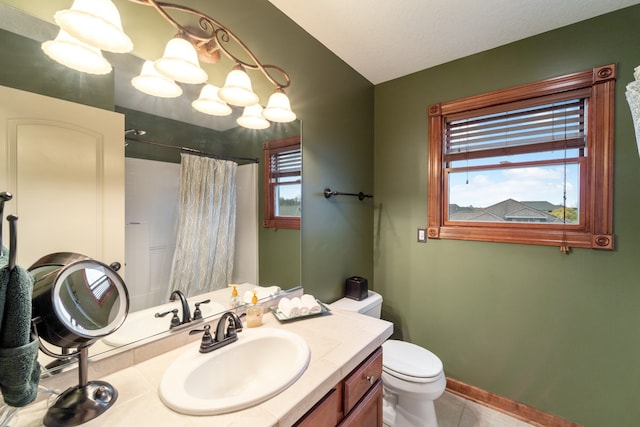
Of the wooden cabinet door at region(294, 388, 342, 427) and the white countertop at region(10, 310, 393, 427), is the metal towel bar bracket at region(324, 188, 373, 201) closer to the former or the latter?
the white countertop at region(10, 310, 393, 427)

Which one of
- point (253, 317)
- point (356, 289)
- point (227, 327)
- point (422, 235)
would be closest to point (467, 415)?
point (356, 289)

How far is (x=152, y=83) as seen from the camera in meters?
0.97

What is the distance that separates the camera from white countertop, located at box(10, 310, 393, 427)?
2.15ft

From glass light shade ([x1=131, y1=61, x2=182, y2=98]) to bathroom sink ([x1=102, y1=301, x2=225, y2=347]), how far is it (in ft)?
2.64

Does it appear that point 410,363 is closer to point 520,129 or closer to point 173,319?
point 173,319

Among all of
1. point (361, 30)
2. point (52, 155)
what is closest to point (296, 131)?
point (361, 30)

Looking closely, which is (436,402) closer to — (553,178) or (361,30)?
(553,178)

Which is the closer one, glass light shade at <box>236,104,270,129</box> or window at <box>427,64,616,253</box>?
glass light shade at <box>236,104,270,129</box>

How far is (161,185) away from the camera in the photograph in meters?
1.00

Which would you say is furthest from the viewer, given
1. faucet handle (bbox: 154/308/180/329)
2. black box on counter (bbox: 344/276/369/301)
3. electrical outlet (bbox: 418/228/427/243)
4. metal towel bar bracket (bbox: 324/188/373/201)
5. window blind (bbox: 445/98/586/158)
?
electrical outlet (bbox: 418/228/427/243)

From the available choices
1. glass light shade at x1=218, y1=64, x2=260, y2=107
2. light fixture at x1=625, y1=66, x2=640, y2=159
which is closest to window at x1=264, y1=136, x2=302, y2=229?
glass light shade at x1=218, y1=64, x2=260, y2=107

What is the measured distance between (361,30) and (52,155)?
164 cm

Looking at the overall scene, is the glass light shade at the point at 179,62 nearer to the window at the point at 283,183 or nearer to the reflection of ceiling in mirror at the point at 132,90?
the reflection of ceiling in mirror at the point at 132,90

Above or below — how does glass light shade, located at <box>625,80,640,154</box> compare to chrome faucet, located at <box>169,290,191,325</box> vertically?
above
